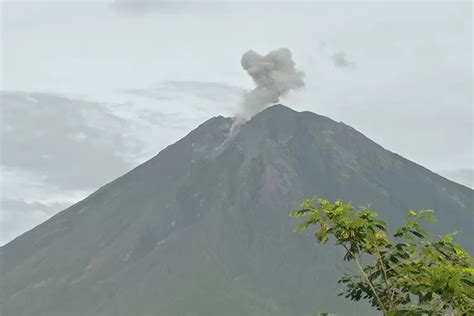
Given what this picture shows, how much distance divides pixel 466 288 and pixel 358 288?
12.8 ft

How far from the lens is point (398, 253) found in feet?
61.7

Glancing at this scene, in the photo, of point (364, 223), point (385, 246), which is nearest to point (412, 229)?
point (385, 246)

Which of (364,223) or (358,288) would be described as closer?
(364,223)

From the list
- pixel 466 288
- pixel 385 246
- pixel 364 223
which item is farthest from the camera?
pixel 385 246

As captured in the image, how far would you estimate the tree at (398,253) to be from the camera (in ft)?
57.4

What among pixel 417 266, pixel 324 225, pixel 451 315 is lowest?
pixel 451 315

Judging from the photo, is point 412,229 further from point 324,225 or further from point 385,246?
point 324,225

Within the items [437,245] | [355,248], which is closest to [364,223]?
[355,248]

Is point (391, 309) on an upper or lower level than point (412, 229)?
lower

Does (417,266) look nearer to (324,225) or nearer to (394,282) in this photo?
(394,282)

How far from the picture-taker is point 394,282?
1922cm

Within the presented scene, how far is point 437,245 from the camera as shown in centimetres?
1848

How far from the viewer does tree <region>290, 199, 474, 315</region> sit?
57.4ft

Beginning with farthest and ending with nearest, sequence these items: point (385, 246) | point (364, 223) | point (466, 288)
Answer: point (385, 246), point (364, 223), point (466, 288)
